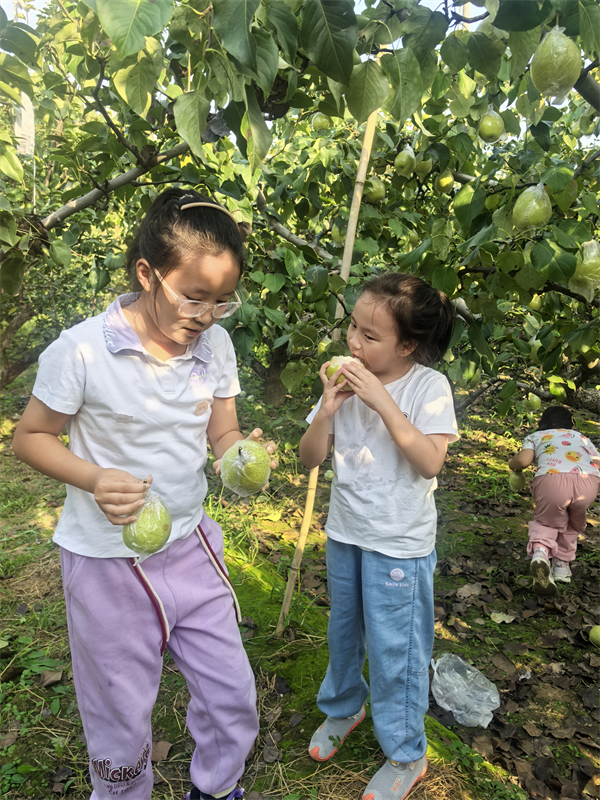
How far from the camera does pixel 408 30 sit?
3.24 feet

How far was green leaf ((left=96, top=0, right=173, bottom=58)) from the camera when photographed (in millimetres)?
654

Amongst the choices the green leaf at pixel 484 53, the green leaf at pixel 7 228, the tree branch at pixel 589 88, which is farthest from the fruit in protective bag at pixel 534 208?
the green leaf at pixel 7 228

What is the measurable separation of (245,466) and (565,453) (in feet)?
9.18

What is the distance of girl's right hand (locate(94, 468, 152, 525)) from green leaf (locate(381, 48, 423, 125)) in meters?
0.88

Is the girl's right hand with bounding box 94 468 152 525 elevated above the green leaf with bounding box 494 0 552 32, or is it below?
below

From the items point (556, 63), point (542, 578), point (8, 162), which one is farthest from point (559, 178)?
point (542, 578)

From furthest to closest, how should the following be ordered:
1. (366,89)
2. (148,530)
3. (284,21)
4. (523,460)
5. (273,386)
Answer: (273,386) < (523,460) < (148,530) < (366,89) < (284,21)

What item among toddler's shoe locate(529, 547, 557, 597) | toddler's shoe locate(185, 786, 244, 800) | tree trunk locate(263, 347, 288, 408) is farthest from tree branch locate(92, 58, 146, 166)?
tree trunk locate(263, 347, 288, 408)

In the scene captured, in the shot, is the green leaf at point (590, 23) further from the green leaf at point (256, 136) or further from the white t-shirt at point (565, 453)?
the white t-shirt at point (565, 453)

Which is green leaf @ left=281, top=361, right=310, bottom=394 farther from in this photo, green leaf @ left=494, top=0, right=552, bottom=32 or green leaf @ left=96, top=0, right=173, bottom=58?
green leaf @ left=96, top=0, right=173, bottom=58

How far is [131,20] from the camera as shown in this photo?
0.67m

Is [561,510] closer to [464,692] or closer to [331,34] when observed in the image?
[464,692]

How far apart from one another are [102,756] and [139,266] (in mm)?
1220

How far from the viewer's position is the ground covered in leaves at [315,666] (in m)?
1.94
